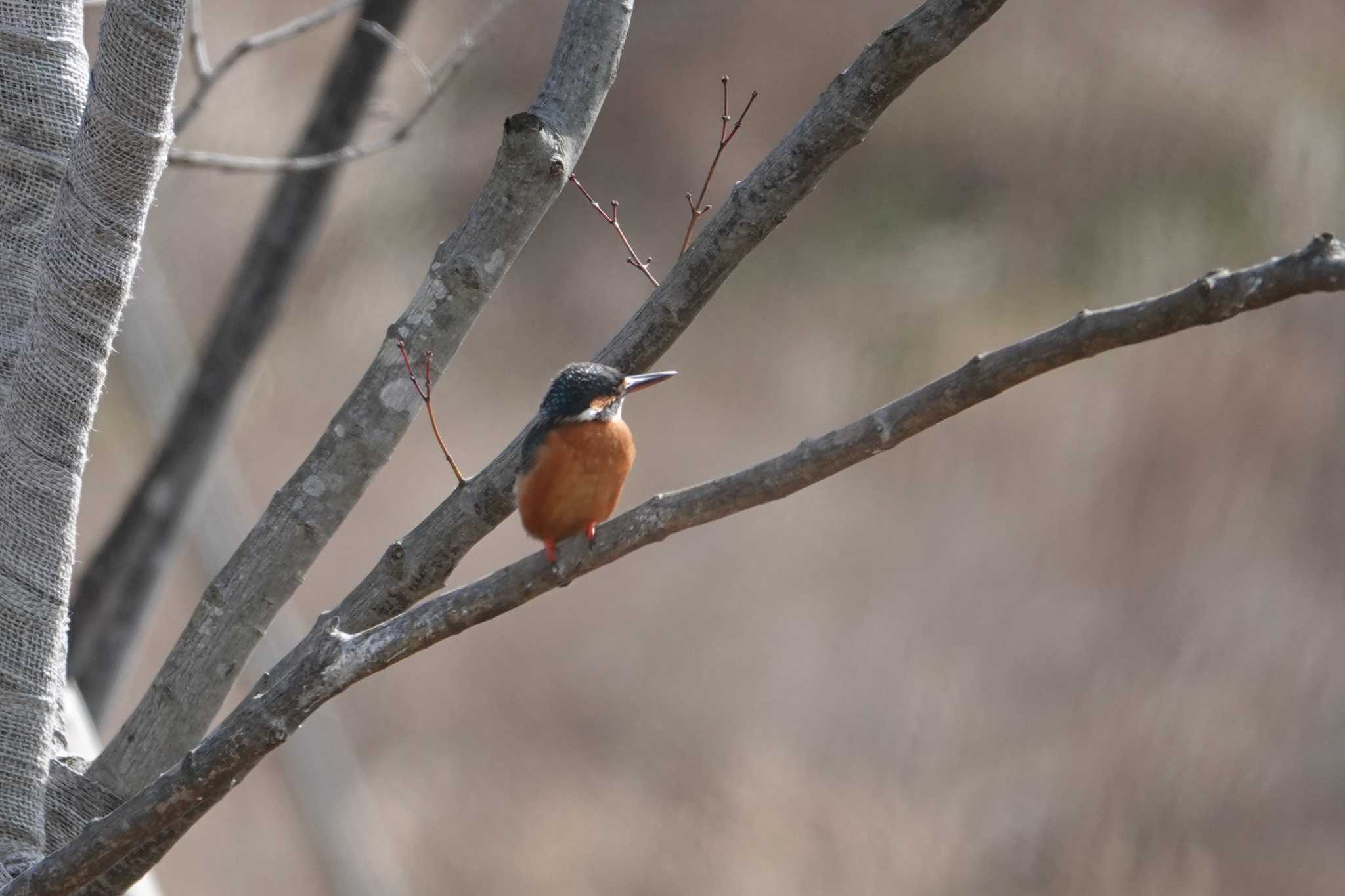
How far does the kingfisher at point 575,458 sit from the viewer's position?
5.69 ft

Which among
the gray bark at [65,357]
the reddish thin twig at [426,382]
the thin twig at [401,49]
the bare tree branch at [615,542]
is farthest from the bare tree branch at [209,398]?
the bare tree branch at [615,542]

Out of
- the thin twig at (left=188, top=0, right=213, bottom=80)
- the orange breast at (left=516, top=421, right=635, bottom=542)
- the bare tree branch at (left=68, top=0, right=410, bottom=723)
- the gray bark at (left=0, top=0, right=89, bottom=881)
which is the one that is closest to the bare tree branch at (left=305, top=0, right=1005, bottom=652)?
the orange breast at (left=516, top=421, right=635, bottom=542)

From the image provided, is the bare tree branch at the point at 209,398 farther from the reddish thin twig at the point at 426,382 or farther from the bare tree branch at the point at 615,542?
the bare tree branch at the point at 615,542

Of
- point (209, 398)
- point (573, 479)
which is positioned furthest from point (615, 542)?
point (209, 398)

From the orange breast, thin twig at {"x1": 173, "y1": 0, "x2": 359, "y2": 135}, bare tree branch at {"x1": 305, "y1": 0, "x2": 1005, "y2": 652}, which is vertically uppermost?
thin twig at {"x1": 173, "y1": 0, "x2": 359, "y2": 135}

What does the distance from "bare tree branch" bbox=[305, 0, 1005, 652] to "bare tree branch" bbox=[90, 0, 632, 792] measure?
198mm

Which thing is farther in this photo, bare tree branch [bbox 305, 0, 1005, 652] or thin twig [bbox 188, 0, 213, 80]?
thin twig [bbox 188, 0, 213, 80]

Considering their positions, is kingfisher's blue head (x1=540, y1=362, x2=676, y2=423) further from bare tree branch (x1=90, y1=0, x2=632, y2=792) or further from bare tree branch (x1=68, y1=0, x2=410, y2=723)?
bare tree branch (x1=68, y1=0, x2=410, y2=723)

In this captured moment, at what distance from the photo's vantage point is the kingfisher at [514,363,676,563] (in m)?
1.74

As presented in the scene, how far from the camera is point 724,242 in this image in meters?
2.06

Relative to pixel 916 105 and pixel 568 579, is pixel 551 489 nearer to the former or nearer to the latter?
pixel 568 579

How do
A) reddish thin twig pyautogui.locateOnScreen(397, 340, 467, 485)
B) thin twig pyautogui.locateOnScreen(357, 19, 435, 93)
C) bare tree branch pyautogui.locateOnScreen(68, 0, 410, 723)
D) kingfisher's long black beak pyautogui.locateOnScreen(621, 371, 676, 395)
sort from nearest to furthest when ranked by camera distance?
kingfisher's long black beak pyautogui.locateOnScreen(621, 371, 676, 395) < reddish thin twig pyautogui.locateOnScreen(397, 340, 467, 485) < thin twig pyautogui.locateOnScreen(357, 19, 435, 93) < bare tree branch pyautogui.locateOnScreen(68, 0, 410, 723)

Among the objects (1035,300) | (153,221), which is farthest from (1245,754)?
(153,221)

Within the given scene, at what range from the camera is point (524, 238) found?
2.26 m
